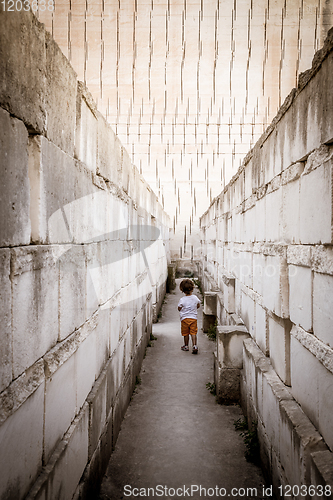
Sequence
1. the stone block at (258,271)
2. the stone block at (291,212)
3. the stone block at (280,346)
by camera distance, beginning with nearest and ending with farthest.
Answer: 1. the stone block at (291,212)
2. the stone block at (280,346)
3. the stone block at (258,271)

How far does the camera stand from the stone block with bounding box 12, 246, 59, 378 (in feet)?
4.83

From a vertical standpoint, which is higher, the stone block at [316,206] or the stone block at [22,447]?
the stone block at [316,206]

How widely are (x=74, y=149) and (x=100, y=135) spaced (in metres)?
0.71

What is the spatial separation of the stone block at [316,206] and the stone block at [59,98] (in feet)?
5.01

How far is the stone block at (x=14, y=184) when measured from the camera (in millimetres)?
1362

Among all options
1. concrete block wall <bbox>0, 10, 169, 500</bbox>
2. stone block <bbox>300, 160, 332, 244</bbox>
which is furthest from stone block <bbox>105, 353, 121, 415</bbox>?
stone block <bbox>300, 160, 332, 244</bbox>

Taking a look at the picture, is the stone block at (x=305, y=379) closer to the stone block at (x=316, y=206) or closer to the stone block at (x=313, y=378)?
the stone block at (x=313, y=378)

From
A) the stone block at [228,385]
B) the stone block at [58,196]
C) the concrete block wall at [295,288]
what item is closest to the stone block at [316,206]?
A: the concrete block wall at [295,288]

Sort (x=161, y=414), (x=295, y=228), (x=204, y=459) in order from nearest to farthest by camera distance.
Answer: (x=295, y=228)
(x=204, y=459)
(x=161, y=414)

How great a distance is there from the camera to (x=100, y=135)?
289cm

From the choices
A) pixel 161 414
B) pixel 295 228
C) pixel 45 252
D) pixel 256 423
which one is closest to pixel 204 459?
pixel 256 423

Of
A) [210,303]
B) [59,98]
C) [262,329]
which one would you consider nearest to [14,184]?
[59,98]

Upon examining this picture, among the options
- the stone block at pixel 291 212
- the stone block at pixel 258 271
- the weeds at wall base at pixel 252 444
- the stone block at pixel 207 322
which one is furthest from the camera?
the stone block at pixel 207 322

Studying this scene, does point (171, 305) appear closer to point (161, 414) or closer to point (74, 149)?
point (161, 414)
